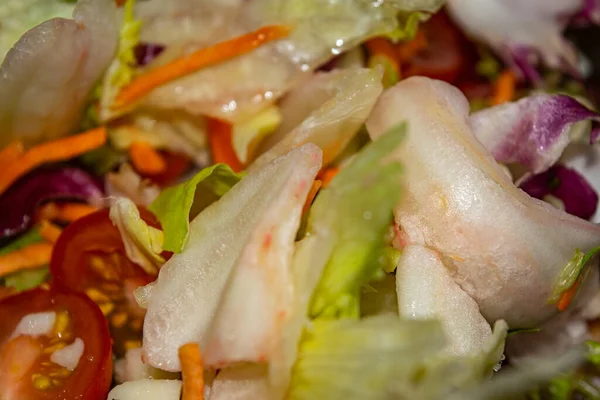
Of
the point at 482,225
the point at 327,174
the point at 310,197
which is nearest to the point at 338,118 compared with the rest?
the point at 327,174

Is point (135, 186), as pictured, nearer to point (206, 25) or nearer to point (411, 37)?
point (206, 25)

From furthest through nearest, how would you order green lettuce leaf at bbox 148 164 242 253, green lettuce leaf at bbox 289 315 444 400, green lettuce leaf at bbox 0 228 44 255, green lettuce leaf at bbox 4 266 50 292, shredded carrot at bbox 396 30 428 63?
shredded carrot at bbox 396 30 428 63 → green lettuce leaf at bbox 0 228 44 255 → green lettuce leaf at bbox 4 266 50 292 → green lettuce leaf at bbox 148 164 242 253 → green lettuce leaf at bbox 289 315 444 400

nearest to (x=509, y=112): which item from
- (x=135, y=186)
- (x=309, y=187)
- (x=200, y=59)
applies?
(x=309, y=187)

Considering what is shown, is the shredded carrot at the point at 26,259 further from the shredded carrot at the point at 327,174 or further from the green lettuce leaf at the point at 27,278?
the shredded carrot at the point at 327,174

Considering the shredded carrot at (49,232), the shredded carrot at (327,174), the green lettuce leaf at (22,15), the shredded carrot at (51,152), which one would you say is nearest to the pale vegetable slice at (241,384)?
the shredded carrot at (327,174)

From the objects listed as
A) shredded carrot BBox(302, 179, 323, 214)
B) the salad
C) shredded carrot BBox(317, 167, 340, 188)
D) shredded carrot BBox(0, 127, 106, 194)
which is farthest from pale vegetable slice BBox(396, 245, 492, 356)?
shredded carrot BBox(0, 127, 106, 194)

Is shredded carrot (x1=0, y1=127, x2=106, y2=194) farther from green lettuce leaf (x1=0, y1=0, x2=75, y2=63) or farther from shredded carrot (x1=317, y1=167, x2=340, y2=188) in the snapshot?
shredded carrot (x1=317, y1=167, x2=340, y2=188)
